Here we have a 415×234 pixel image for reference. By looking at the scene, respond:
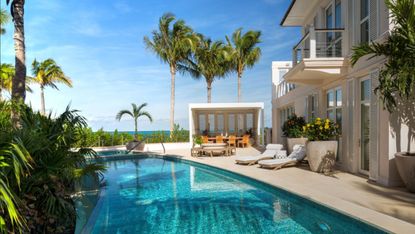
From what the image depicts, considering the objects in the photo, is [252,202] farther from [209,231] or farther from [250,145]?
[250,145]

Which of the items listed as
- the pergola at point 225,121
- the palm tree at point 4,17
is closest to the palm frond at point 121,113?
the pergola at point 225,121

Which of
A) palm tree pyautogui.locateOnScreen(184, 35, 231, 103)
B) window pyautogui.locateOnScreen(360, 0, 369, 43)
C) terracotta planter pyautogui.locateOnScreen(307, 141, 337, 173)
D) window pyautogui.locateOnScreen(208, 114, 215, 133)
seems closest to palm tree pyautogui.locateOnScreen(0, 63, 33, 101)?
palm tree pyautogui.locateOnScreen(184, 35, 231, 103)

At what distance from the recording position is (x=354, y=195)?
5.84m

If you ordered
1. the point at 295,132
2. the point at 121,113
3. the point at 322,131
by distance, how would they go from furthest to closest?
1. the point at 121,113
2. the point at 295,132
3. the point at 322,131

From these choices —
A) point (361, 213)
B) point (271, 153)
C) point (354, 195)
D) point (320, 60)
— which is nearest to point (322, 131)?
point (320, 60)

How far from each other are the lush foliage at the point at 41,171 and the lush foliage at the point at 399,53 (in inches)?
247

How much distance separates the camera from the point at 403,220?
4.28 meters

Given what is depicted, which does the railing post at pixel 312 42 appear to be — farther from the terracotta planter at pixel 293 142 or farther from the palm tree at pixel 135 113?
the palm tree at pixel 135 113

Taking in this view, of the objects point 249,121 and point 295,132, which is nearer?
point 295,132

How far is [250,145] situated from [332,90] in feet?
37.5

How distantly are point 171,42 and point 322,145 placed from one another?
59.9 feet

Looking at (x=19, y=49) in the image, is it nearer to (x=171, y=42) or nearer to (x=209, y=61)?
(x=171, y=42)

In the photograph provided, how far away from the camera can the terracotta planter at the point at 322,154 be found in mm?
8320

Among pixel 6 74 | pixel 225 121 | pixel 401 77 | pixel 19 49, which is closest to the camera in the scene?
pixel 401 77
